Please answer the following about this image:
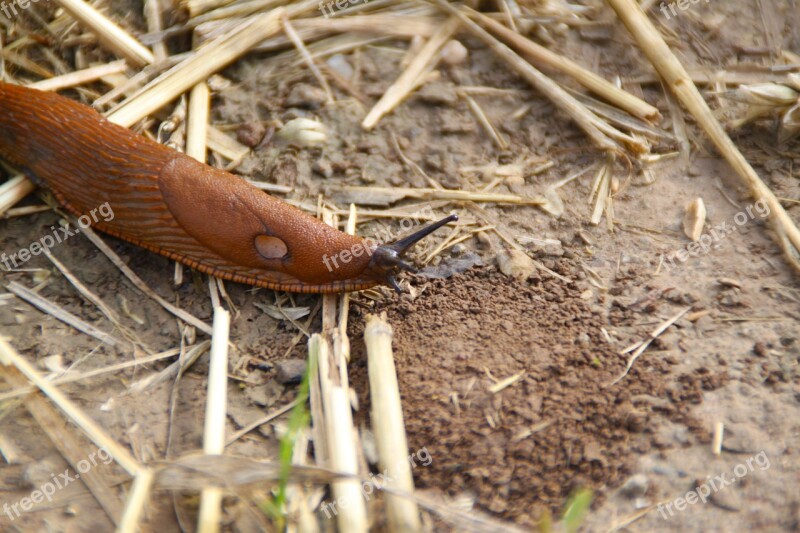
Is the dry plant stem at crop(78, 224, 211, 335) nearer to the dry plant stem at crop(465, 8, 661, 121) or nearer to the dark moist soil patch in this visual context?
the dark moist soil patch

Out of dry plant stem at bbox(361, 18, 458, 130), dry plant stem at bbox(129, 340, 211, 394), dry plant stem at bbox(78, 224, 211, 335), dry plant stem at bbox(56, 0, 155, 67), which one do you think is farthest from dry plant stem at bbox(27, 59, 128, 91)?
dry plant stem at bbox(129, 340, 211, 394)

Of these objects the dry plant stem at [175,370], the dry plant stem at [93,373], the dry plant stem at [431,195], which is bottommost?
the dry plant stem at [175,370]

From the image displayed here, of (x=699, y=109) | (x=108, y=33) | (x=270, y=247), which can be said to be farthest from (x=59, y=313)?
(x=699, y=109)

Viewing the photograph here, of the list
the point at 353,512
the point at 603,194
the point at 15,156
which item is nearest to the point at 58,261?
the point at 15,156

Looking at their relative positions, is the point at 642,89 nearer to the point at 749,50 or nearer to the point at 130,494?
the point at 749,50

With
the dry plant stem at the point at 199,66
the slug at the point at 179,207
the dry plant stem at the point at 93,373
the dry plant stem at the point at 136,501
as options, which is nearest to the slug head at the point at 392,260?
the slug at the point at 179,207

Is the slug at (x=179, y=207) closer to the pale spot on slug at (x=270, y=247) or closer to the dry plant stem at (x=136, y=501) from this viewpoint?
the pale spot on slug at (x=270, y=247)
